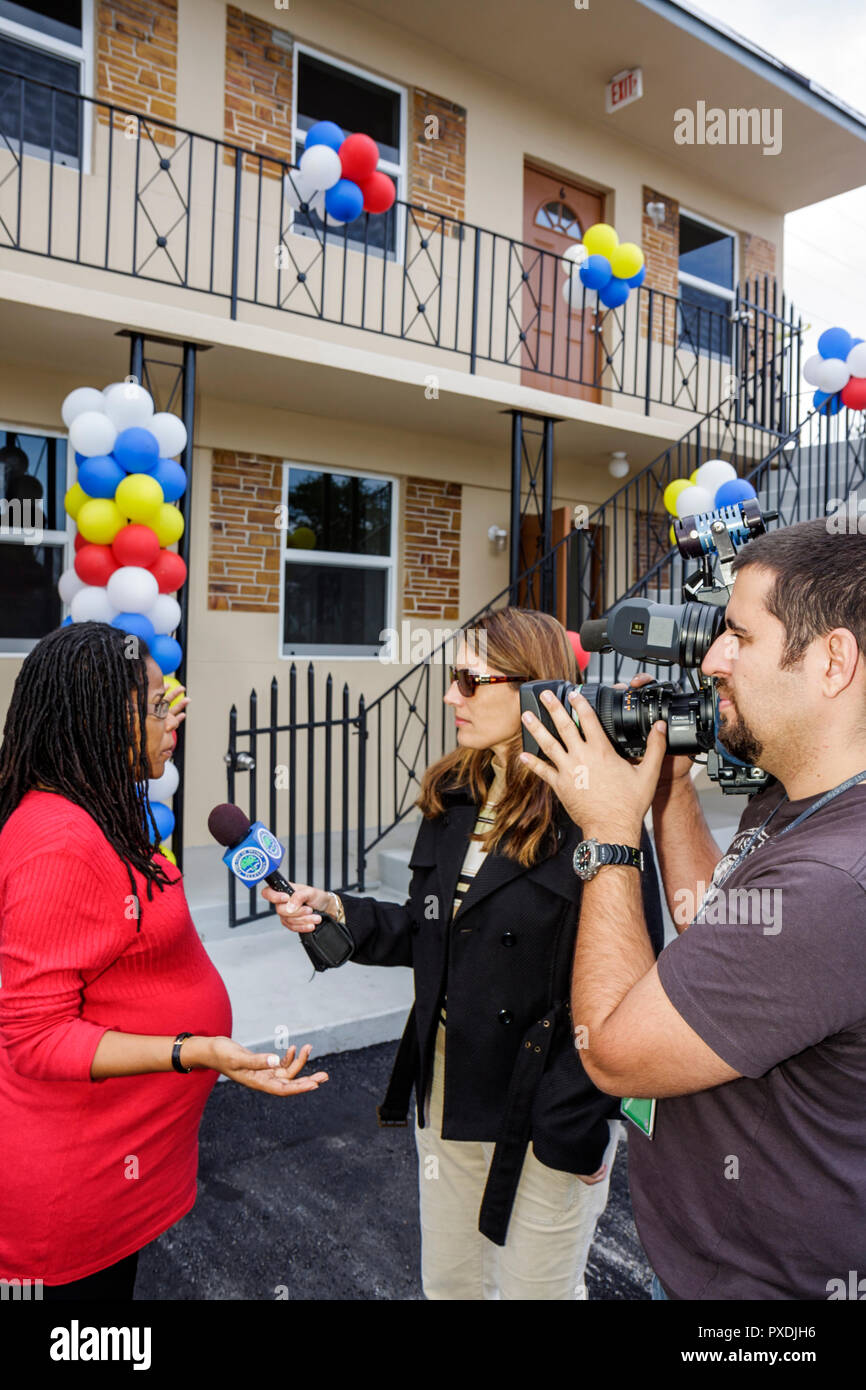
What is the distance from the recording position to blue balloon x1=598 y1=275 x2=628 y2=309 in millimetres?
7293

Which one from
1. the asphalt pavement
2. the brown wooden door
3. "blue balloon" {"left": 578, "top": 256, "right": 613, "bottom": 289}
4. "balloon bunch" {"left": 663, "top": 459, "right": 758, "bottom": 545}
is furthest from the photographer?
the brown wooden door

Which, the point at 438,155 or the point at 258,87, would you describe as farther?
the point at 438,155

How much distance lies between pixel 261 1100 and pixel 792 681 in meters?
3.34

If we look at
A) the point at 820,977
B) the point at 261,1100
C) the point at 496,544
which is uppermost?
the point at 496,544

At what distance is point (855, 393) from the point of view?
7.53 metres

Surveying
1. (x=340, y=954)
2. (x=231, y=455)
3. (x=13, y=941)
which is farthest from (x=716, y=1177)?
(x=231, y=455)

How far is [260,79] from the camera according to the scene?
7.03m

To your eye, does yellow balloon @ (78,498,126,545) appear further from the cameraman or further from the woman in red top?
the cameraman

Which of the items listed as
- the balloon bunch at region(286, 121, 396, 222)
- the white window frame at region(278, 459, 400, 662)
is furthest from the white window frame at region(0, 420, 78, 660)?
the balloon bunch at region(286, 121, 396, 222)

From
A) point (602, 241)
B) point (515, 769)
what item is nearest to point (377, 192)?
point (602, 241)

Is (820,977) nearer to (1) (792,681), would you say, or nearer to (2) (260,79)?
(1) (792,681)

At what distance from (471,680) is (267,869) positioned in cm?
68

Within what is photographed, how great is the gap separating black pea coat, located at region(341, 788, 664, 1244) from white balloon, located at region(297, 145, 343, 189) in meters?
5.18

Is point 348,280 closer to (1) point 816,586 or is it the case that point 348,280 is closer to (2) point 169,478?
(2) point 169,478
